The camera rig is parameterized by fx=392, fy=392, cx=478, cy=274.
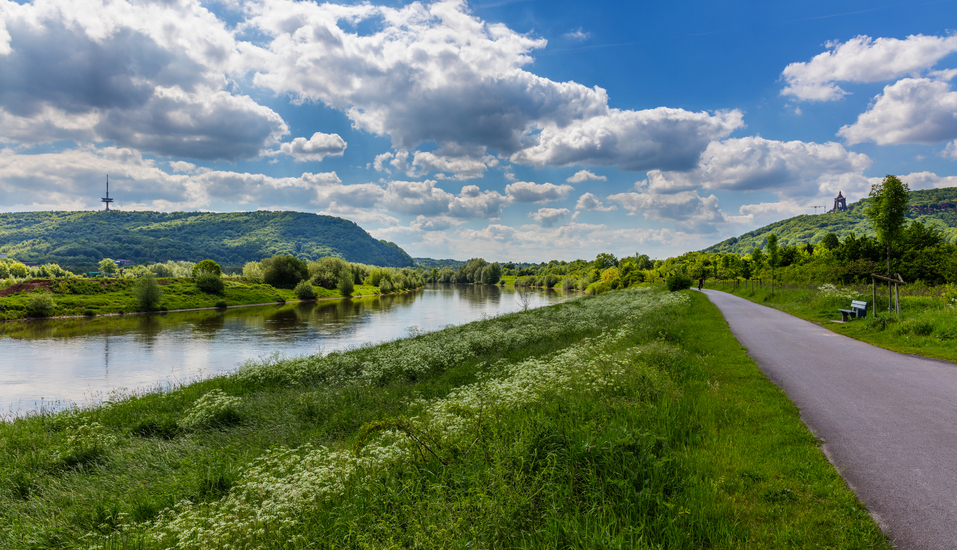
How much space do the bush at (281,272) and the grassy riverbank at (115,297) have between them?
289 inches

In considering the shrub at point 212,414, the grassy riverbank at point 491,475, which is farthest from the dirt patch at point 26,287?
the shrub at point 212,414

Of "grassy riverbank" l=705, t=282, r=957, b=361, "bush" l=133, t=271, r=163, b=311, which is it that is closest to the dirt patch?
"bush" l=133, t=271, r=163, b=311

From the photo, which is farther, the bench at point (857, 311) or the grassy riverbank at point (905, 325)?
the bench at point (857, 311)

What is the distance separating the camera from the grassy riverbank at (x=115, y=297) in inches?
2052

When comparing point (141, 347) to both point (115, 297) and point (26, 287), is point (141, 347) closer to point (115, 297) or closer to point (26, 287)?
point (115, 297)

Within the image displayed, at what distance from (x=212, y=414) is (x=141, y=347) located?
2969 centimetres

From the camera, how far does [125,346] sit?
3294 centimetres

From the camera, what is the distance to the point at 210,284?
73.6 m

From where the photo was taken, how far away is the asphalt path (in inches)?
151

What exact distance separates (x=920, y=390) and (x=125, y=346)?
4606 cm

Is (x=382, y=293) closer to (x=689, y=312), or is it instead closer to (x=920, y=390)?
(x=689, y=312)

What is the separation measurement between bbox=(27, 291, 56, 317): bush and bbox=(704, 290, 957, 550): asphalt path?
75905mm

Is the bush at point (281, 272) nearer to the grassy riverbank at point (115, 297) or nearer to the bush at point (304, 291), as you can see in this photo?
the grassy riverbank at point (115, 297)

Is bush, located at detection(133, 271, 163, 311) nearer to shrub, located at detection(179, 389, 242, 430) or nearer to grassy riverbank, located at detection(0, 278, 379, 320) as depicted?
grassy riverbank, located at detection(0, 278, 379, 320)
